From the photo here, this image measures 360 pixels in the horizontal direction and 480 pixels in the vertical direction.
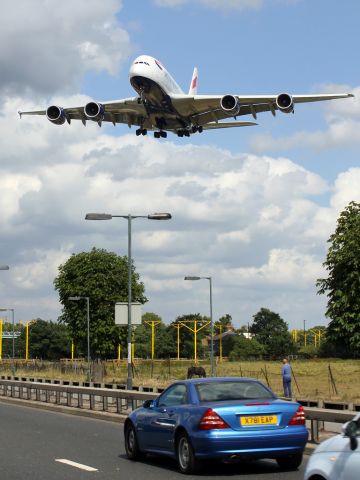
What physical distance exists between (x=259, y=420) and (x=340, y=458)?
14.9 feet

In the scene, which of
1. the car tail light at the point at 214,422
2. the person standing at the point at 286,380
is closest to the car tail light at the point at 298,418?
the car tail light at the point at 214,422

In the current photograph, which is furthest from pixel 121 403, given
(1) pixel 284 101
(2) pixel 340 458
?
(1) pixel 284 101

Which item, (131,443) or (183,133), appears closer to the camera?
(131,443)

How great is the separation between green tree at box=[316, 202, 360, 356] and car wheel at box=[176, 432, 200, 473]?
4298 centimetres

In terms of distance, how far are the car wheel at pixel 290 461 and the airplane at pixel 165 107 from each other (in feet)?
95.6

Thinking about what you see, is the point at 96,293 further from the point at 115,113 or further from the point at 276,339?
the point at 276,339

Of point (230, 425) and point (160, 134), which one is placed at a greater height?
point (160, 134)

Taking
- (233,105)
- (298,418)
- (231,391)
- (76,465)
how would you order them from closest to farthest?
1. (298,418)
2. (231,391)
3. (76,465)
4. (233,105)

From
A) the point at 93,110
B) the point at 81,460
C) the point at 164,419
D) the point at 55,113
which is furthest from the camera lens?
the point at 55,113

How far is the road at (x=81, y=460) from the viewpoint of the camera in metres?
11.8

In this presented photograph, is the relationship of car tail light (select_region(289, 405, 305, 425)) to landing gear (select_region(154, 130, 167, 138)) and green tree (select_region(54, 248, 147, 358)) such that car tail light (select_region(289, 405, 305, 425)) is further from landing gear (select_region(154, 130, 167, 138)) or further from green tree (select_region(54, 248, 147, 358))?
green tree (select_region(54, 248, 147, 358))

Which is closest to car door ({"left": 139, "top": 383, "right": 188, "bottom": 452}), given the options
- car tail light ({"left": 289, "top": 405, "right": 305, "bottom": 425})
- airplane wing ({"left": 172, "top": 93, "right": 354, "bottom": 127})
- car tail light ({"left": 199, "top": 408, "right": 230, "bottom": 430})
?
car tail light ({"left": 199, "top": 408, "right": 230, "bottom": 430})

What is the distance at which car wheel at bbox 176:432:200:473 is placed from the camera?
38.5ft

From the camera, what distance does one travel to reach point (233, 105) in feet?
138
